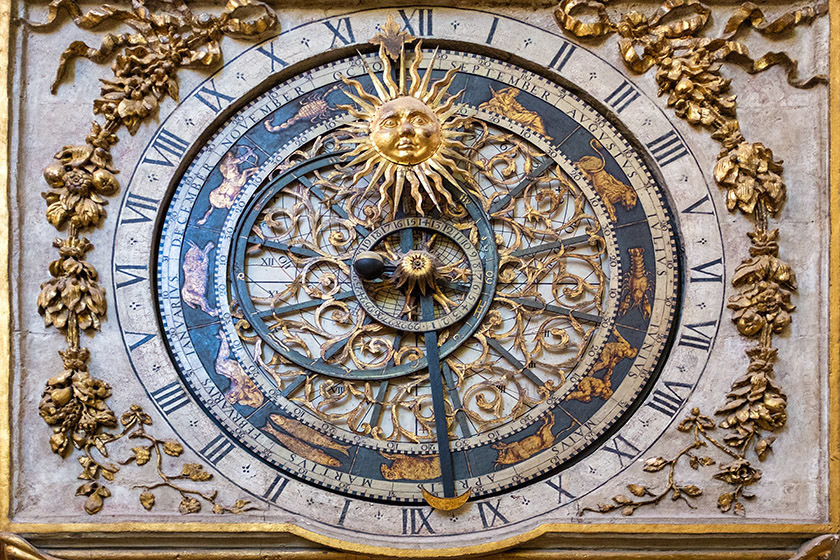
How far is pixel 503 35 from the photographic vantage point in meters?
4.72

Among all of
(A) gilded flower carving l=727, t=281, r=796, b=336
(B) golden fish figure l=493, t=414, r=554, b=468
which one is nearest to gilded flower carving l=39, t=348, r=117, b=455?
(B) golden fish figure l=493, t=414, r=554, b=468

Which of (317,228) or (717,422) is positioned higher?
(317,228)

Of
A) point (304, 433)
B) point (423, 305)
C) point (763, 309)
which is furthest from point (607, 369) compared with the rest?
point (304, 433)

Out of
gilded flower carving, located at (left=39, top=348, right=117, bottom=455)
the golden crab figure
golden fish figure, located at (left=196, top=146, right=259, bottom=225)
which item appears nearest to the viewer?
gilded flower carving, located at (left=39, top=348, right=117, bottom=455)

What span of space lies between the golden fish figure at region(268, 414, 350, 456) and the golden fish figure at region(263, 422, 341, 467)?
21mm

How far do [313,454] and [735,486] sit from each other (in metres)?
1.79

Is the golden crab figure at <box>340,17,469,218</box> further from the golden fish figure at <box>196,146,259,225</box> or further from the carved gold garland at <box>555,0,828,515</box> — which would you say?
the carved gold garland at <box>555,0,828,515</box>

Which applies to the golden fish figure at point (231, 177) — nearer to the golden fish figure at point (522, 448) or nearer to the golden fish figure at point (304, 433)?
the golden fish figure at point (304, 433)

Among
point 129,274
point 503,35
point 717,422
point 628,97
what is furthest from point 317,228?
point 717,422

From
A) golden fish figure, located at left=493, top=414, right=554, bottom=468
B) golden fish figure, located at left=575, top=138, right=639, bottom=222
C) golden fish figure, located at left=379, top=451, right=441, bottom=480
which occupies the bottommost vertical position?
golden fish figure, located at left=379, top=451, right=441, bottom=480

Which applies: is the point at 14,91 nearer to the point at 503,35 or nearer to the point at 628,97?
the point at 503,35

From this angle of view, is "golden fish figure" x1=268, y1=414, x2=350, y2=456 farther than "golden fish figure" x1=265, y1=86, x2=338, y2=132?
No

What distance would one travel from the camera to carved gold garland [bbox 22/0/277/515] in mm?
4414

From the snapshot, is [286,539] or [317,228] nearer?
[286,539]
